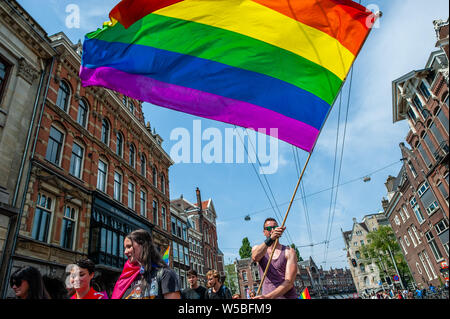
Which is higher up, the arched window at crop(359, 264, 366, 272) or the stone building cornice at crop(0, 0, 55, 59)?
the stone building cornice at crop(0, 0, 55, 59)

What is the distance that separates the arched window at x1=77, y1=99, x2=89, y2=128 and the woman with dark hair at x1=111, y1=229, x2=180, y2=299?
1713cm

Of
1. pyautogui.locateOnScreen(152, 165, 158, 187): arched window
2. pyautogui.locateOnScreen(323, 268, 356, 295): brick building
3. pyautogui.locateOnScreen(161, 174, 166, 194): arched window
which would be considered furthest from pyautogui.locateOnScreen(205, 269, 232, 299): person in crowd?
pyautogui.locateOnScreen(323, 268, 356, 295): brick building

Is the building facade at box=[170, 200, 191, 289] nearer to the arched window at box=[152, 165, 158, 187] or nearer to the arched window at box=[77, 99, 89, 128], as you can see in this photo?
the arched window at box=[152, 165, 158, 187]

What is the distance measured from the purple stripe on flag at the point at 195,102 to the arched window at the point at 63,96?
1370 centimetres

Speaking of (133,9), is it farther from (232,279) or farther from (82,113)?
(232,279)

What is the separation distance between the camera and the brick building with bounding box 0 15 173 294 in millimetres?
12953

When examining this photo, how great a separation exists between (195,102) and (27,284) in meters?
3.20

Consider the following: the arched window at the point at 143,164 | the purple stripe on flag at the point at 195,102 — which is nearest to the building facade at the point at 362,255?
the arched window at the point at 143,164

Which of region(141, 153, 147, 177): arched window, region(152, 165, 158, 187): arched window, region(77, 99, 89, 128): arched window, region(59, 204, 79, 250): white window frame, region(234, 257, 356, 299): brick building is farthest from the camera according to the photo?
region(234, 257, 356, 299): brick building

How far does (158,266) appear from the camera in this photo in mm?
2730

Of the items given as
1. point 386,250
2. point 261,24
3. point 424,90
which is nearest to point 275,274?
point 261,24
